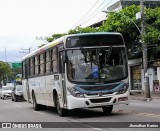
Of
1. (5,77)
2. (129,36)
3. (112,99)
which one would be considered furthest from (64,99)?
(5,77)

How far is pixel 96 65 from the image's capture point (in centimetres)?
1647

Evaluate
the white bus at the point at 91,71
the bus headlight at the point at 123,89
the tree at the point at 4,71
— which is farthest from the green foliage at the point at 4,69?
the bus headlight at the point at 123,89

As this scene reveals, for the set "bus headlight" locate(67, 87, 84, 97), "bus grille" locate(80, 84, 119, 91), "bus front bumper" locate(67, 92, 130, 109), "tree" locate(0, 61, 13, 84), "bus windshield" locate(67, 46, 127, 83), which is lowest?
"bus front bumper" locate(67, 92, 130, 109)

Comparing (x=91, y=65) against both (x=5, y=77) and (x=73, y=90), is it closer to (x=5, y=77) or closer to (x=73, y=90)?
(x=73, y=90)

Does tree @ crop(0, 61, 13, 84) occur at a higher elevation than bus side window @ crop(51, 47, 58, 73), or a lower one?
higher

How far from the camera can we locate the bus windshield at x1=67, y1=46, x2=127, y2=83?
16391 mm

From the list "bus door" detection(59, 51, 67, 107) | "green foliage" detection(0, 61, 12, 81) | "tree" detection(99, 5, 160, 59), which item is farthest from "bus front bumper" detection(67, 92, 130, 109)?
"green foliage" detection(0, 61, 12, 81)

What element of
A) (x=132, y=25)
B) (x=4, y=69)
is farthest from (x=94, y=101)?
(x=4, y=69)

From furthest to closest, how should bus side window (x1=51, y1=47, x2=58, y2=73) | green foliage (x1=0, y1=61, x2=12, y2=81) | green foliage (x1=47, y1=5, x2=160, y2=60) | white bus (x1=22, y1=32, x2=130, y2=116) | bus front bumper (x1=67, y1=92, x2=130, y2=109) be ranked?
green foliage (x1=0, y1=61, x2=12, y2=81) < green foliage (x1=47, y1=5, x2=160, y2=60) < bus side window (x1=51, y1=47, x2=58, y2=73) < white bus (x1=22, y1=32, x2=130, y2=116) < bus front bumper (x1=67, y1=92, x2=130, y2=109)

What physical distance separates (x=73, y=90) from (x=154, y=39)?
19.9 metres

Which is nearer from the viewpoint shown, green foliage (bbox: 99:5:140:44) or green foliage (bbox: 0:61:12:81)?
green foliage (bbox: 99:5:140:44)

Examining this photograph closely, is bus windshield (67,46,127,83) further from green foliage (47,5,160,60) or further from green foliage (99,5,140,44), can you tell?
green foliage (99,5,140,44)

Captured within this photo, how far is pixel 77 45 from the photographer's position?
1683 centimetres

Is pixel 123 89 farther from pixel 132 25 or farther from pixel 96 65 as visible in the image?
pixel 132 25
